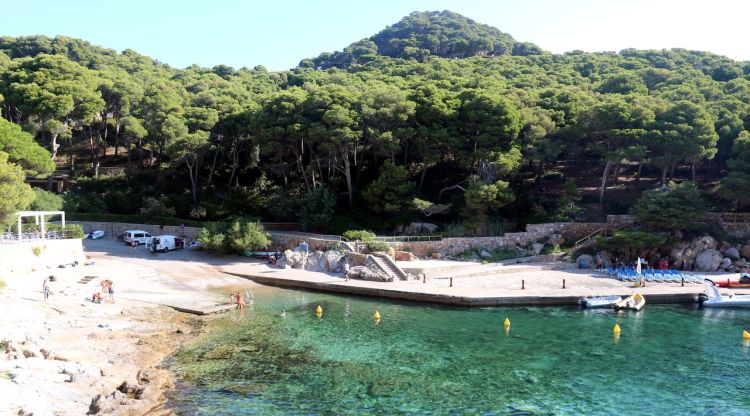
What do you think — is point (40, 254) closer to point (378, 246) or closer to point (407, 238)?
point (378, 246)

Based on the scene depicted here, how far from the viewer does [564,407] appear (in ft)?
47.9

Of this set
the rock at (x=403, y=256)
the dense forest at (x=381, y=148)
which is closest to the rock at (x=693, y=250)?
the dense forest at (x=381, y=148)

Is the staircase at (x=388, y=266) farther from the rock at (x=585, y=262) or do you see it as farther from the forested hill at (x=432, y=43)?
the forested hill at (x=432, y=43)

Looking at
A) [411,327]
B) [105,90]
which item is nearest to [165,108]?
[105,90]

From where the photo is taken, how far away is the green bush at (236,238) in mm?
35406

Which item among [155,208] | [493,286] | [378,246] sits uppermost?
[155,208]

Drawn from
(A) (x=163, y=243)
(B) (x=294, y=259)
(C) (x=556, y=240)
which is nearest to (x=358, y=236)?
(B) (x=294, y=259)

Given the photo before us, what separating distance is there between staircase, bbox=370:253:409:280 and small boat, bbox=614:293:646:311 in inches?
463

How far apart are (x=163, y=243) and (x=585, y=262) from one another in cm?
2952

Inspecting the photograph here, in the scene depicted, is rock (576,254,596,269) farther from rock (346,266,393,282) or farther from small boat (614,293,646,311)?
rock (346,266,393,282)

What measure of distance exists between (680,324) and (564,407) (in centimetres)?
1222

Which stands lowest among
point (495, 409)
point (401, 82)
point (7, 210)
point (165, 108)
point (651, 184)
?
point (495, 409)

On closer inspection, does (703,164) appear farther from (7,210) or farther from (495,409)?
(7,210)

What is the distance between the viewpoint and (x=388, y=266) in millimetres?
32031
